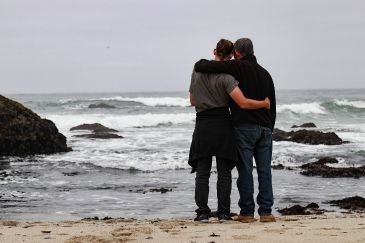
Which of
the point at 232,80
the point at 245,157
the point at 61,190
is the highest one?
the point at 232,80

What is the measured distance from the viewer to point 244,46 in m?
5.68

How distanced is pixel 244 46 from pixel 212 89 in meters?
0.56

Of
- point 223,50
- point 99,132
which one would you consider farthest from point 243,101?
point 99,132

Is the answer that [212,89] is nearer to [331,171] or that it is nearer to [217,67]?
[217,67]

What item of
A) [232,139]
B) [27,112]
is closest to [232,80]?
[232,139]

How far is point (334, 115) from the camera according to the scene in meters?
44.4

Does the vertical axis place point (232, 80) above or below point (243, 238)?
above

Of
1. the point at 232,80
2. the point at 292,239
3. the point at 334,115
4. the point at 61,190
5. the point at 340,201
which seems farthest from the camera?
the point at 334,115

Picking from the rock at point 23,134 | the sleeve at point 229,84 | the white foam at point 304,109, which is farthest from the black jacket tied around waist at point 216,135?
the white foam at point 304,109

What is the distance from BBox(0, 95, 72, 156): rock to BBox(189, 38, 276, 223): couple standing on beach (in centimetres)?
1134

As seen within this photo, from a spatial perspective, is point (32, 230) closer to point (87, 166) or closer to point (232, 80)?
point (232, 80)

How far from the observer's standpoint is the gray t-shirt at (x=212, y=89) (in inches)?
217

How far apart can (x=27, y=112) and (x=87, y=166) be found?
154 inches

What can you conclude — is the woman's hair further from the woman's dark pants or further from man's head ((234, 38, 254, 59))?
the woman's dark pants
